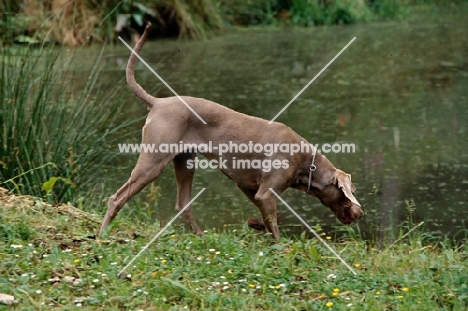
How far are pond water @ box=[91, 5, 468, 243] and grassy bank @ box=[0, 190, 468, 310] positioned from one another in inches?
44.1

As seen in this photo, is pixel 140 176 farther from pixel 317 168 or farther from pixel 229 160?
Result: pixel 317 168

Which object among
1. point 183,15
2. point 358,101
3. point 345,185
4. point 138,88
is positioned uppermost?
point 138,88

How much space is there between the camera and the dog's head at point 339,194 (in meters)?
6.45

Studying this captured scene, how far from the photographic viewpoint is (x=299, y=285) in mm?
4996

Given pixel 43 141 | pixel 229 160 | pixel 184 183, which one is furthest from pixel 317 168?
pixel 43 141

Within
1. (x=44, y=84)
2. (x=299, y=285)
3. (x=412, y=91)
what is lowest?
(x=412, y=91)

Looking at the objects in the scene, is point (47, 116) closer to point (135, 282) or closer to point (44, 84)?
point (44, 84)

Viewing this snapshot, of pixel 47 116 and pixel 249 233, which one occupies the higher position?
pixel 47 116

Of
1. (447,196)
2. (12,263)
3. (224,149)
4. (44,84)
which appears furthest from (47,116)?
(447,196)

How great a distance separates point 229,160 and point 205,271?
1488 mm

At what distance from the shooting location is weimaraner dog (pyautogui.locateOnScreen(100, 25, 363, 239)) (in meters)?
6.13

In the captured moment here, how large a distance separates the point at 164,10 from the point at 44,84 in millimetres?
8490

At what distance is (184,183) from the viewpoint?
6664mm

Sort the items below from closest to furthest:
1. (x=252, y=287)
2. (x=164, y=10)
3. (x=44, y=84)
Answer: (x=252, y=287)
(x=44, y=84)
(x=164, y=10)
